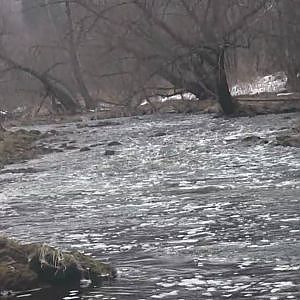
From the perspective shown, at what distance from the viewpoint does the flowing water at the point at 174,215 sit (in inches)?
338

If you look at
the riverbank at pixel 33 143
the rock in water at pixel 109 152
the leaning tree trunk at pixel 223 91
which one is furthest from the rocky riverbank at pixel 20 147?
the leaning tree trunk at pixel 223 91

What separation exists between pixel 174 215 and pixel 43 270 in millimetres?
4506

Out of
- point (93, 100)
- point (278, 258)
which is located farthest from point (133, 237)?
point (93, 100)

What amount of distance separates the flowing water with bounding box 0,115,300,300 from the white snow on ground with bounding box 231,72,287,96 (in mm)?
20340

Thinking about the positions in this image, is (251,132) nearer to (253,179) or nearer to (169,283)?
(253,179)

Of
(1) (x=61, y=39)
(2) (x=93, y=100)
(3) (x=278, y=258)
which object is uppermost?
(1) (x=61, y=39)

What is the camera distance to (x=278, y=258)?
369 inches

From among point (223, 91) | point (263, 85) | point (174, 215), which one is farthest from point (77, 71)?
point (174, 215)

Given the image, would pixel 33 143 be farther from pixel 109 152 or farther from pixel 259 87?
pixel 259 87

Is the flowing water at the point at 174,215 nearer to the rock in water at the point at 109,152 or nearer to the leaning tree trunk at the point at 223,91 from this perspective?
the rock in water at the point at 109,152

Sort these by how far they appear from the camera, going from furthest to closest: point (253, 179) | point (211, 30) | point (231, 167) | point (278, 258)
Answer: point (211, 30) < point (231, 167) < point (253, 179) < point (278, 258)

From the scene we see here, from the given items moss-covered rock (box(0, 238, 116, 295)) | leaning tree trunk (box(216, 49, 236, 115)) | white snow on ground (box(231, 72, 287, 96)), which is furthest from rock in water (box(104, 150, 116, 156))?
white snow on ground (box(231, 72, 287, 96))

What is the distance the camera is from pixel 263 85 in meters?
47.0

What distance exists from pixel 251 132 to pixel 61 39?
27.0m
